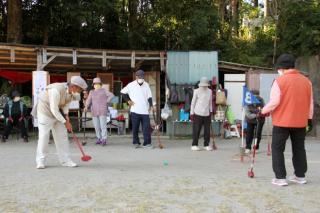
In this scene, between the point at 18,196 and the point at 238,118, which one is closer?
the point at 18,196

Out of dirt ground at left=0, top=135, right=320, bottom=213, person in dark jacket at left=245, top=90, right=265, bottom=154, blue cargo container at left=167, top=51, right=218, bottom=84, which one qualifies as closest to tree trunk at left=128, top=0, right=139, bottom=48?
blue cargo container at left=167, top=51, right=218, bottom=84

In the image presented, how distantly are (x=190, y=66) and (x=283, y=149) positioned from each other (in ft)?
29.2

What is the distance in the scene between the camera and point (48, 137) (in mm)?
8531

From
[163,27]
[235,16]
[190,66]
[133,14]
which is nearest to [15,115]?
[190,66]

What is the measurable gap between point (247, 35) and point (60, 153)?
835 inches

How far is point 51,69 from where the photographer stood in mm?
17641

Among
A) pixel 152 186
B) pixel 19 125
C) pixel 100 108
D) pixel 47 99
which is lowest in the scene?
pixel 152 186

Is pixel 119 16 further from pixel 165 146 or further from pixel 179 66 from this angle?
pixel 165 146

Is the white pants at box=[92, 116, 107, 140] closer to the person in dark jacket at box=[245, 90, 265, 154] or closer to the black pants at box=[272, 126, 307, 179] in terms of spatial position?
the person in dark jacket at box=[245, 90, 265, 154]

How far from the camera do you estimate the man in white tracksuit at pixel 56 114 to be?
8258 millimetres

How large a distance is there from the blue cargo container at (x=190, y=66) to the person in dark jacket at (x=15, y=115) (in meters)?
4.79

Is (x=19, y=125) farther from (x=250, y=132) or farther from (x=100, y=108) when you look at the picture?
(x=250, y=132)

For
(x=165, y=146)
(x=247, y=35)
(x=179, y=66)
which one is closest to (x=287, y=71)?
(x=165, y=146)

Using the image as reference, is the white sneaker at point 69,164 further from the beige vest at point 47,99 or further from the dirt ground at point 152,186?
the beige vest at point 47,99
